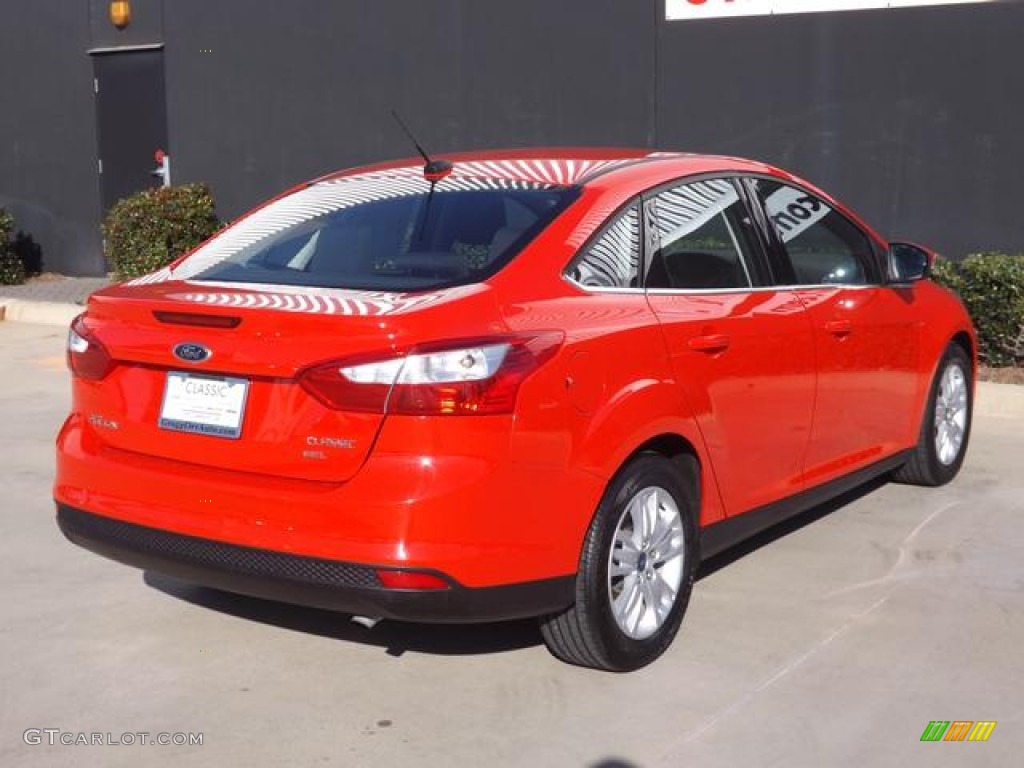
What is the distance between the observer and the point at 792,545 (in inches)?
234

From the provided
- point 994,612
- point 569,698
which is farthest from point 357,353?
point 994,612

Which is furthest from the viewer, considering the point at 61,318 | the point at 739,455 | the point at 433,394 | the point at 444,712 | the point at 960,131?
the point at 61,318

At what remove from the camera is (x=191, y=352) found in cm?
416

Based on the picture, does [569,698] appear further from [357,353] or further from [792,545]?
[792,545]

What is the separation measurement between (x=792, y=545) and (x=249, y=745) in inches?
107

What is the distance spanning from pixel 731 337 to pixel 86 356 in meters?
2.14

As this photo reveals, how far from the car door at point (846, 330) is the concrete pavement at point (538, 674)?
1.61 feet

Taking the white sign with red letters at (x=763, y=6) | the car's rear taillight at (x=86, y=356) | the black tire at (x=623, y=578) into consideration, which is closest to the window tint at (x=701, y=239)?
the black tire at (x=623, y=578)

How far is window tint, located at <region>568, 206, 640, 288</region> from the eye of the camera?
446 centimetres

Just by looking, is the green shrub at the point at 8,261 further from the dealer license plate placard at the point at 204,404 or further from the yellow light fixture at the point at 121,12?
the dealer license plate placard at the point at 204,404

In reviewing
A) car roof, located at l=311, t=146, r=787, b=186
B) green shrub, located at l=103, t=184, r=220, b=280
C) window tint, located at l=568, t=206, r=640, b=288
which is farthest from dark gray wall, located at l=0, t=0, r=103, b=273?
window tint, located at l=568, t=206, r=640, b=288

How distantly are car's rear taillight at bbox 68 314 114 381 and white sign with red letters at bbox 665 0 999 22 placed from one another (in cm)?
759

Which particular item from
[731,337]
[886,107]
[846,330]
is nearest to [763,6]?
[886,107]

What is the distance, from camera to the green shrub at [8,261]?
1518 cm
